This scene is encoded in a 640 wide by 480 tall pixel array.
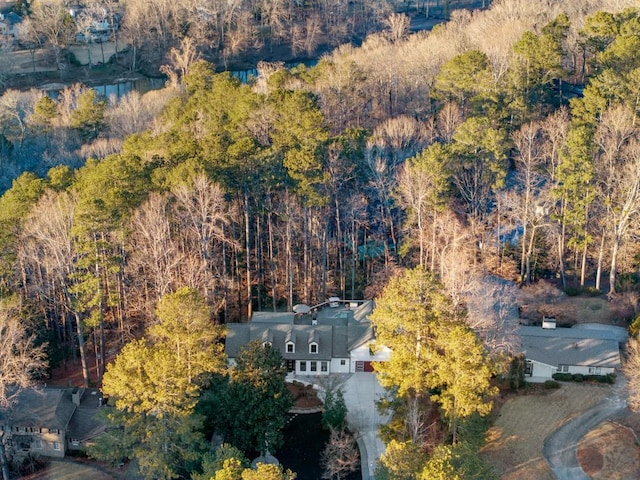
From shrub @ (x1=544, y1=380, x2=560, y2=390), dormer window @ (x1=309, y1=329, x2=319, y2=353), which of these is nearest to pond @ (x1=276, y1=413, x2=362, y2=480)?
dormer window @ (x1=309, y1=329, x2=319, y2=353)

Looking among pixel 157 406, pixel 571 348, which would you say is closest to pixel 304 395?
pixel 157 406

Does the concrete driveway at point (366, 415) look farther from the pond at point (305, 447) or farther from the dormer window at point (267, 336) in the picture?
the dormer window at point (267, 336)

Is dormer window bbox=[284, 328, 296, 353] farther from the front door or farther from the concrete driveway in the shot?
the concrete driveway

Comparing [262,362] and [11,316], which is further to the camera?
[11,316]

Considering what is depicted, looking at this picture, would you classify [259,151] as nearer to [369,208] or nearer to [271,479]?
[369,208]

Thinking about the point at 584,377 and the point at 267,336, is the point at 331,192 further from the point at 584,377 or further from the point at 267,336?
the point at 584,377

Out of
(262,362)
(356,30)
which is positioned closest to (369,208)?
(262,362)
